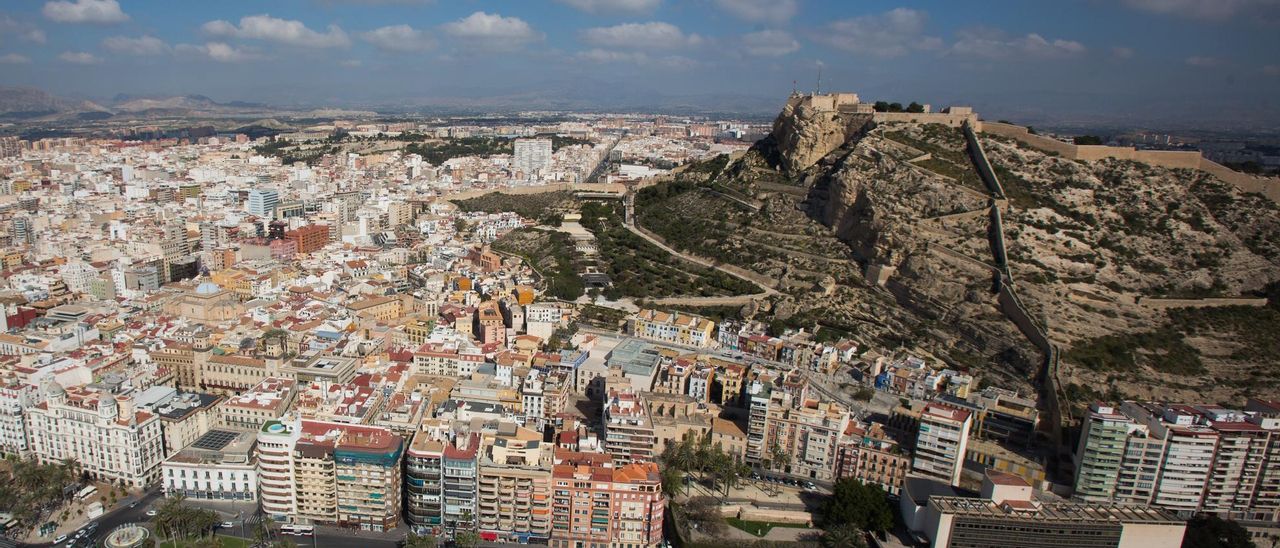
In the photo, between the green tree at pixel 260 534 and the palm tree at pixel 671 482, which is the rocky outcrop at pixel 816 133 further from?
the green tree at pixel 260 534

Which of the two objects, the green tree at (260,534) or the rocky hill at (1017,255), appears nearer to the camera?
the green tree at (260,534)

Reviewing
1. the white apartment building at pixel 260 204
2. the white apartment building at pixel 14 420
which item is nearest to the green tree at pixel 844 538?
the white apartment building at pixel 14 420

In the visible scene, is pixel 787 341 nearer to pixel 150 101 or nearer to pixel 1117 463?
pixel 1117 463

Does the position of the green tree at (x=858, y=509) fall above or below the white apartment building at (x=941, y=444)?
below

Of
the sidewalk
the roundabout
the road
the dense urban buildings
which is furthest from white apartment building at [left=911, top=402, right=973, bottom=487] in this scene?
the sidewalk

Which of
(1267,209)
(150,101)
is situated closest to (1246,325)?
(1267,209)

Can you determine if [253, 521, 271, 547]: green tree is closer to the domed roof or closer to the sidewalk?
the sidewalk
